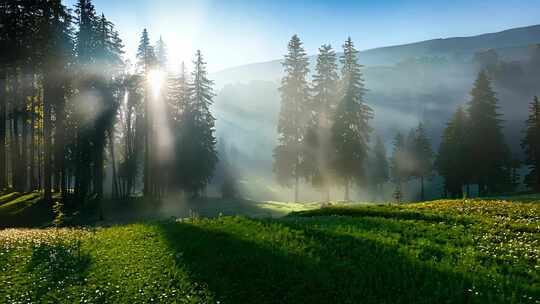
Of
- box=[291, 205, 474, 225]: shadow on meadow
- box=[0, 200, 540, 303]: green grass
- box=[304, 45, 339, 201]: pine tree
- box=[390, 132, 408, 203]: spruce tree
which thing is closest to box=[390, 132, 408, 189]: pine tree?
box=[390, 132, 408, 203]: spruce tree

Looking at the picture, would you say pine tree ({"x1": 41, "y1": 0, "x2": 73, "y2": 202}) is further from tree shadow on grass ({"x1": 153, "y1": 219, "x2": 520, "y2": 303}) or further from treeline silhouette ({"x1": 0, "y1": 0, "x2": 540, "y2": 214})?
tree shadow on grass ({"x1": 153, "y1": 219, "x2": 520, "y2": 303})

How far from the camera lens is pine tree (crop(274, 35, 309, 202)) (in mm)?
53500

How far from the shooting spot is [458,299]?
7590 mm

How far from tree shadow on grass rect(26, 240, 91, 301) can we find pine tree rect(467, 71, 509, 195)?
4759 centimetres

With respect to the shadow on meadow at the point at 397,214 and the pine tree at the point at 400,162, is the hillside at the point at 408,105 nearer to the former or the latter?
the pine tree at the point at 400,162

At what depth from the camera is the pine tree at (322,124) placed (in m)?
50.4

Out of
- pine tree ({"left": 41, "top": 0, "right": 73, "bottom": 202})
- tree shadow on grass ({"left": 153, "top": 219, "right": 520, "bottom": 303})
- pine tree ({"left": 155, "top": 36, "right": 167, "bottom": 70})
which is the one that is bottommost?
tree shadow on grass ({"left": 153, "top": 219, "right": 520, "bottom": 303})

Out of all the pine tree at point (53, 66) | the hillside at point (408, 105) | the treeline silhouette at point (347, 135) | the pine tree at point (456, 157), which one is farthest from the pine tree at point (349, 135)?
the hillside at point (408, 105)

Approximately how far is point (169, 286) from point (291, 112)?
45106mm

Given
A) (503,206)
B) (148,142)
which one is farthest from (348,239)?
(148,142)

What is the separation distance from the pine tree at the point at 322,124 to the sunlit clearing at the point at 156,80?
18.9m

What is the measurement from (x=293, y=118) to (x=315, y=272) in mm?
45301

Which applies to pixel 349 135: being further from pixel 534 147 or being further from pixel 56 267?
pixel 56 267

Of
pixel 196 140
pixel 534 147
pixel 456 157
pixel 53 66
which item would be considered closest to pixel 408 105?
pixel 534 147
